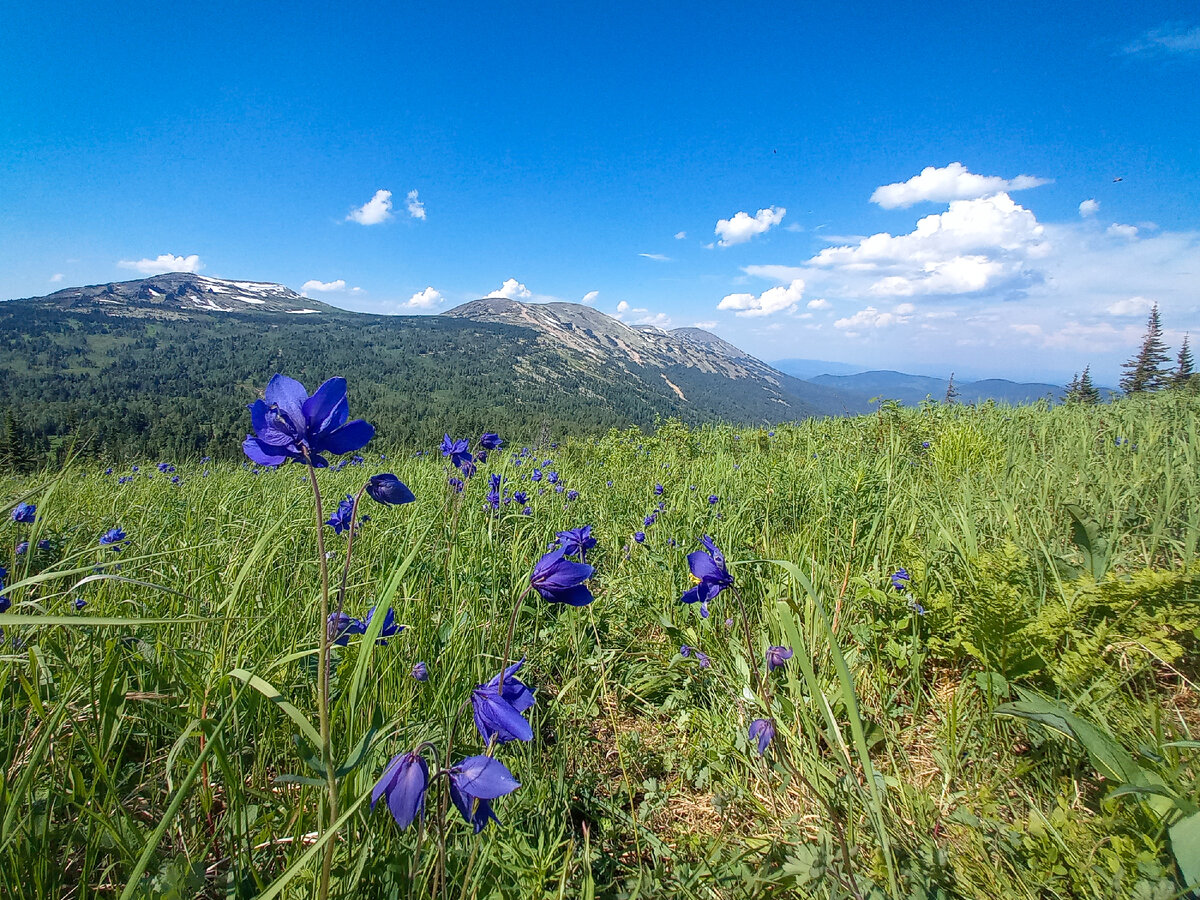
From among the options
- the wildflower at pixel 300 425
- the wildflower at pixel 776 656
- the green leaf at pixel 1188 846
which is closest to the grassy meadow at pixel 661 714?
the green leaf at pixel 1188 846

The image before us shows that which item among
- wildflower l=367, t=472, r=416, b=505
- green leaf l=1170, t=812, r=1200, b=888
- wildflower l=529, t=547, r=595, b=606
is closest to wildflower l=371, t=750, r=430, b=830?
wildflower l=529, t=547, r=595, b=606

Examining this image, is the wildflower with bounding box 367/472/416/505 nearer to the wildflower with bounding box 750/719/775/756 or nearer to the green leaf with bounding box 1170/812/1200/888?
the wildflower with bounding box 750/719/775/756

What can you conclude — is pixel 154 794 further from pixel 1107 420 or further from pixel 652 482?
pixel 1107 420

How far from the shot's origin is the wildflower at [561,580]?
4.04 ft

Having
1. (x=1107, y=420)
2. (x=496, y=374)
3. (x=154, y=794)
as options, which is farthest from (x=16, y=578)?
(x=496, y=374)

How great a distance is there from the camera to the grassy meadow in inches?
48.9

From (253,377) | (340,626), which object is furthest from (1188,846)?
(253,377)

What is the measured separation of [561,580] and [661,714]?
1.32 metres

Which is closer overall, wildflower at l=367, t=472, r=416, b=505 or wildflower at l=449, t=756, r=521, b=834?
wildflower at l=449, t=756, r=521, b=834

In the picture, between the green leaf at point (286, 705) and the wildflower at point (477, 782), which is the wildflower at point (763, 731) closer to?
the wildflower at point (477, 782)

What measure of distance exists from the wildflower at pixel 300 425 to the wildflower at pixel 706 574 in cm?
103

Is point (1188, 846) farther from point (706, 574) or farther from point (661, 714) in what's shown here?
point (661, 714)

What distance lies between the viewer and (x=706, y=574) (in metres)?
1.64

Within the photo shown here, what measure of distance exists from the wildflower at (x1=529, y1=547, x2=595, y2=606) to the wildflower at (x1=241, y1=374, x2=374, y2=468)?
1.64 feet
